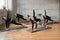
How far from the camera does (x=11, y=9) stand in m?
6.47

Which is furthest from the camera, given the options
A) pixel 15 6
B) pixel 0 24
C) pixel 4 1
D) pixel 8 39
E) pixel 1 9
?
pixel 15 6

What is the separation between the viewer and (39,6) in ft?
22.6

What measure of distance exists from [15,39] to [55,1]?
3945mm

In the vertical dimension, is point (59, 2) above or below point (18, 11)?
above

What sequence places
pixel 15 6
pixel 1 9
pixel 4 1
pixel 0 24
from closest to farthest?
pixel 0 24, pixel 1 9, pixel 4 1, pixel 15 6

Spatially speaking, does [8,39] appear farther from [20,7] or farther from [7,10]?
[20,7]

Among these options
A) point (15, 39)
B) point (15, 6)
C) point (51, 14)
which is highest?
point (15, 6)

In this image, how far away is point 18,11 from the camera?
680 cm

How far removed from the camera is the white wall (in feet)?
22.4

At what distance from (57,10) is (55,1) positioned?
1.60ft

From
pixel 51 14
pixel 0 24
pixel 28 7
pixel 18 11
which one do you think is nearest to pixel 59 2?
pixel 51 14

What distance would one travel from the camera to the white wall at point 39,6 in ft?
22.4

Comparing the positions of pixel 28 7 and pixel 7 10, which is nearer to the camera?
pixel 7 10

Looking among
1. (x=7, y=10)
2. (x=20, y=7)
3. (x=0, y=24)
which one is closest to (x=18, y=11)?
(x=20, y=7)
